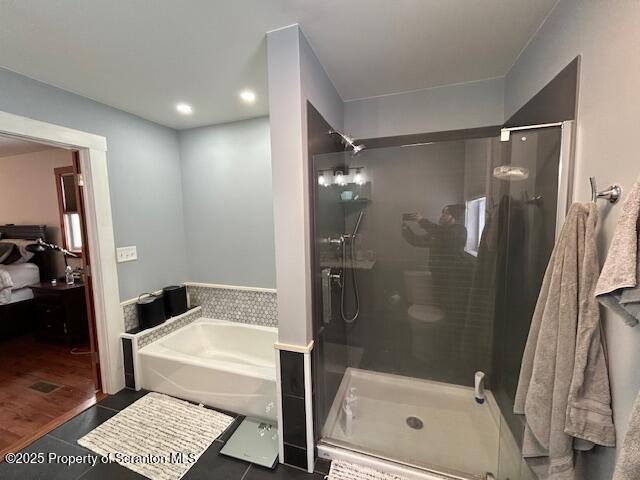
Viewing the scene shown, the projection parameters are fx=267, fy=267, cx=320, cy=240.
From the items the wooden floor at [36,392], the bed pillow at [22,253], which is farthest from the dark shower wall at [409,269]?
the bed pillow at [22,253]

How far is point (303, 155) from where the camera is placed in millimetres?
1419

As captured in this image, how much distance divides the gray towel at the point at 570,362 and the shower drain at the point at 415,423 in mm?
903

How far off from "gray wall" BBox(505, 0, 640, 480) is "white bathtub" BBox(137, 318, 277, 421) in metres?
1.74

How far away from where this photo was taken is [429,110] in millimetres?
2143

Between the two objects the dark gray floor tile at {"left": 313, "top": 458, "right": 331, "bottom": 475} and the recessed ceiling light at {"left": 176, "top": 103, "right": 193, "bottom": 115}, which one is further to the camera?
the recessed ceiling light at {"left": 176, "top": 103, "right": 193, "bottom": 115}

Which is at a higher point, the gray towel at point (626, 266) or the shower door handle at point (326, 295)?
the gray towel at point (626, 266)

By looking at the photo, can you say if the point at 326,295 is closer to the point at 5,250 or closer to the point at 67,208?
the point at 67,208

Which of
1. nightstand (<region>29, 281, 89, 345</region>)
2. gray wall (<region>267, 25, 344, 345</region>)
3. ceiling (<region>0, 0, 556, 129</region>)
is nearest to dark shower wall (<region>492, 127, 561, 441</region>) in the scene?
ceiling (<region>0, 0, 556, 129</region>)

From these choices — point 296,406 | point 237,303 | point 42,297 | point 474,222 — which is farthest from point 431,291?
point 42,297

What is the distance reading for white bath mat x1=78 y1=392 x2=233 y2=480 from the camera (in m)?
1.61

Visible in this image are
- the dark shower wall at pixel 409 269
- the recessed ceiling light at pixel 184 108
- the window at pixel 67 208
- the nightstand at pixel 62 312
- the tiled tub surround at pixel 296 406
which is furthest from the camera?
the window at pixel 67 208

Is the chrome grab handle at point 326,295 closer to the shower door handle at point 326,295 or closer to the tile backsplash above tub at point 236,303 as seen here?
the shower door handle at point 326,295

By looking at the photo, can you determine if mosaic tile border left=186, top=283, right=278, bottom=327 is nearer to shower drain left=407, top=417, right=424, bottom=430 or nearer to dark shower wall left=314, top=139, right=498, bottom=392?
dark shower wall left=314, top=139, right=498, bottom=392

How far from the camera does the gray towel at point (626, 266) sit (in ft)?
2.36
